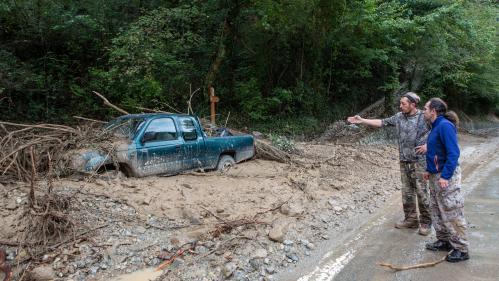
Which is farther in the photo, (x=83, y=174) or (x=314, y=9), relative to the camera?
(x=314, y=9)

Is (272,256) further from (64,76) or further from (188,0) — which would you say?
(64,76)

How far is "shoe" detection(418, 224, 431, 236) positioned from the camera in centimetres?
600

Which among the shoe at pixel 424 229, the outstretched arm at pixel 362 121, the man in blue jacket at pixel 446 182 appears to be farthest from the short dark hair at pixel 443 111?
the shoe at pixel 424 229

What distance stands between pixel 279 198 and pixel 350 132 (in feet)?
31.7

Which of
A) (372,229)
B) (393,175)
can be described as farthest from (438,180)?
(393,175)

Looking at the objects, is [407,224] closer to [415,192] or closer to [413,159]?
[415,192]

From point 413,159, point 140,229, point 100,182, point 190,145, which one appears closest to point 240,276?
point 140,229

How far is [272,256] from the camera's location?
5.27 meters

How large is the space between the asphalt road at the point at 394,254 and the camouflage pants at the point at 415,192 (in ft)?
0.89

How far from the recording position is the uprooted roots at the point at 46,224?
5.29m

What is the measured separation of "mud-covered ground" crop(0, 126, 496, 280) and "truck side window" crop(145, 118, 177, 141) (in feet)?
2.76

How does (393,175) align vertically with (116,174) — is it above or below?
below

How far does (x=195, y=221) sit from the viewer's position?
6320 millimetres

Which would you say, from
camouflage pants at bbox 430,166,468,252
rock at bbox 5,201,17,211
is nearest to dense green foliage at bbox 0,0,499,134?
rock at bbox 5,201,17,211
